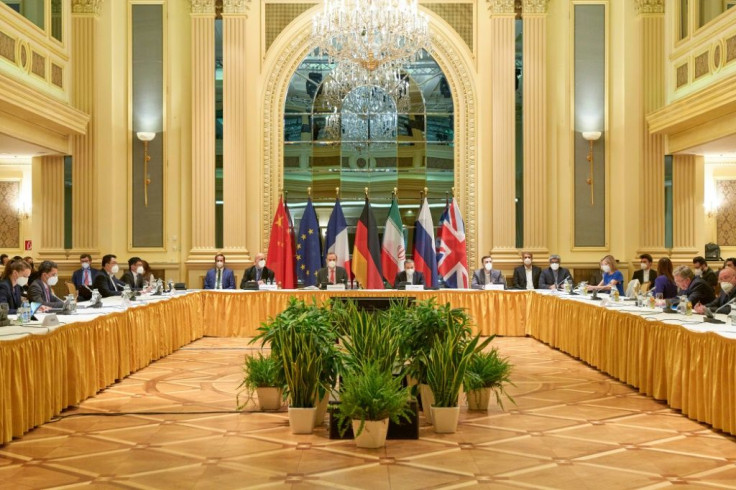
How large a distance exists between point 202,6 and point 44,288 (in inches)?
291

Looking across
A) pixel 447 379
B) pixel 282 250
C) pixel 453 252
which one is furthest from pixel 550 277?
pixel 447 379

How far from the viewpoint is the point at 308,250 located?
47.0 feet

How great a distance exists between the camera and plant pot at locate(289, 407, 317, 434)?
236 inches

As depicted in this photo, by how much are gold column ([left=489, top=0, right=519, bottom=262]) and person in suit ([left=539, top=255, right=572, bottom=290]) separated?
157 centimetres

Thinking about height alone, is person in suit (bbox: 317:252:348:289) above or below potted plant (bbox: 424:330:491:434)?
above

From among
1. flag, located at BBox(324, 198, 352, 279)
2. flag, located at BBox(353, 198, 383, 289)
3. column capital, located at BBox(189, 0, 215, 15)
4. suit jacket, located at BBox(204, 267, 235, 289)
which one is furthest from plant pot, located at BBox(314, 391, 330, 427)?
column capital, located at BBox(189, 0, 215, 15)

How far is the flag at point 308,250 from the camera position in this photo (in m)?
14.3

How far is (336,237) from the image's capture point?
1427 centimetres

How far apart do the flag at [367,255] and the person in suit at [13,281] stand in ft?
21.8

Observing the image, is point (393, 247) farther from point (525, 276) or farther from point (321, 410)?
point (321, 410)

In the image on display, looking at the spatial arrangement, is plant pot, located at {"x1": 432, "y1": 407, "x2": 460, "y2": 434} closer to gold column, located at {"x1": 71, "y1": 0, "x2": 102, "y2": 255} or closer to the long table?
the long table

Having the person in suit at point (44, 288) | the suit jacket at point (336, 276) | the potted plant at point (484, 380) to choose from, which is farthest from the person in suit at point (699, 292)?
the person in suit at point (44, 288)

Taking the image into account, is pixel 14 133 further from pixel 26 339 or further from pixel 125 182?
pixel 26 339

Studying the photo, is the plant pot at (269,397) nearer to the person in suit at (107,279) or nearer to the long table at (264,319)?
the long table at (264,319)
